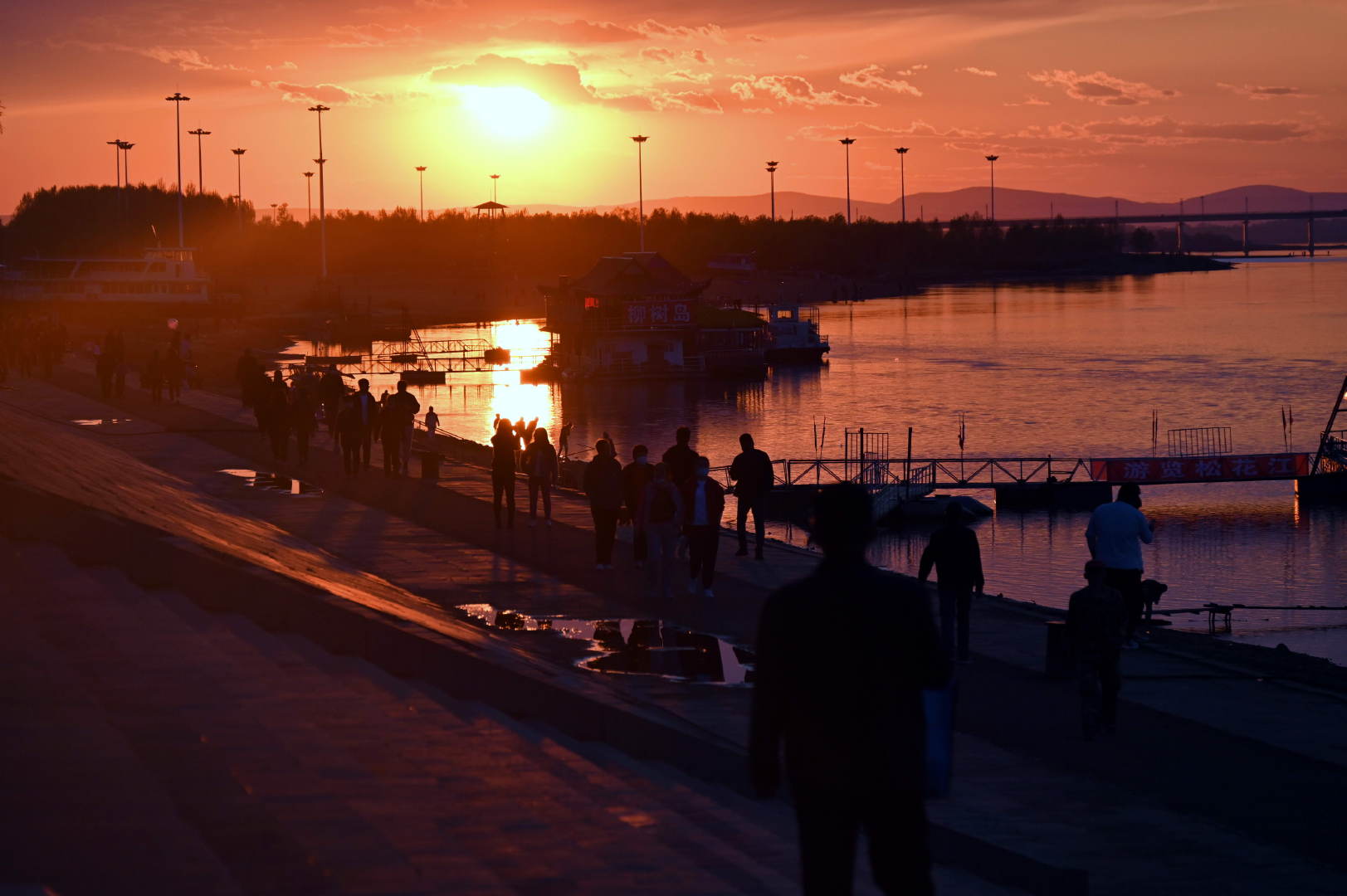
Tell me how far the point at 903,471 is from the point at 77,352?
109 feet

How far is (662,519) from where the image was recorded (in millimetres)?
13938

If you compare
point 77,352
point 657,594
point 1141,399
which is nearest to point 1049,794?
point 657,594

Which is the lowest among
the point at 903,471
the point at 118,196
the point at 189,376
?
the point at 903,471

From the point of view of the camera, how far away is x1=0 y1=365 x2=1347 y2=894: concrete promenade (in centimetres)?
746

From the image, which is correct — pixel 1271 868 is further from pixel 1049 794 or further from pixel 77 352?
pixel 77 352

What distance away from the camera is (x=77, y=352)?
2154 inches

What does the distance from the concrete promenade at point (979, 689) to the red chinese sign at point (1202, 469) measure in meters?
26.6

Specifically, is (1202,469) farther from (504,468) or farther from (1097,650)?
(1097,650)

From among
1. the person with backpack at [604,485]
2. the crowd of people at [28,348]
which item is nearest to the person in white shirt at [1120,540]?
the person with backpack at [604,485]

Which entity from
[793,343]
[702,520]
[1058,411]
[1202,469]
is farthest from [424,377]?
[702,520]

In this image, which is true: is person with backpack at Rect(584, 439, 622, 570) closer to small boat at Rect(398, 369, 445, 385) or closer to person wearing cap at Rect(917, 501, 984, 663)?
person wearing cap at Rect(917, 501, 984, 663)

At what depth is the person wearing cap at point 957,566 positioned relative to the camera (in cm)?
1159

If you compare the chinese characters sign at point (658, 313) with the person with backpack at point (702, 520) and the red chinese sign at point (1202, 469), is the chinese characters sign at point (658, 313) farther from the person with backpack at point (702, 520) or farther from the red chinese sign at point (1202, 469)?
the person with backpack at point (702, 520)

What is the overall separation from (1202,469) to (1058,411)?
24.0 m
